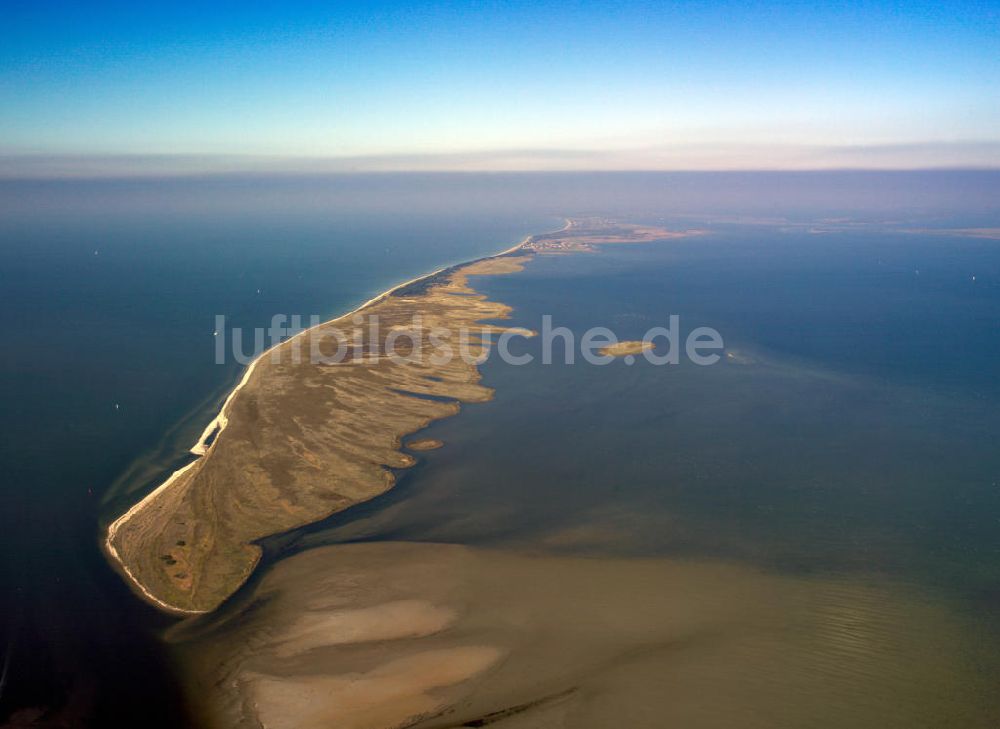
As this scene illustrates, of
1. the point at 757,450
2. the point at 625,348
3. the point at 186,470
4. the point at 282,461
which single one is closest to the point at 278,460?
the point at 282,461

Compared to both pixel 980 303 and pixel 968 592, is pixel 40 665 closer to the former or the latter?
pixel 968 592

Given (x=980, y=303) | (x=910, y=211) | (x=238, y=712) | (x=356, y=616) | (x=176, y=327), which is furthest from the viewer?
(x=910, y=211)

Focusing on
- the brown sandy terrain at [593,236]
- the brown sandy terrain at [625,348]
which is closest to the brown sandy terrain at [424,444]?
the brown sandy terrain at [625,348]

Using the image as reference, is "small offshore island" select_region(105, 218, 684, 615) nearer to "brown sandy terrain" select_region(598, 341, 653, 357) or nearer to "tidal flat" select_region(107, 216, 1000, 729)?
"tidal flat" select_region(107, 216, 1000, 729)

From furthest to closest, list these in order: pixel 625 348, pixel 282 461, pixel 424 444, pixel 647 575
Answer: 1. pixel 625 348
2. pixel 424 444
3. pixel 282 461
4. pixel 647 575

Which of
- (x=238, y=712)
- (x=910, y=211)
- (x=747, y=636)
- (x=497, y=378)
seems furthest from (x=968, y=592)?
(x=910, y=211)

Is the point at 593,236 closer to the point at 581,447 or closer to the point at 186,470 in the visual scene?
the point at 581,447

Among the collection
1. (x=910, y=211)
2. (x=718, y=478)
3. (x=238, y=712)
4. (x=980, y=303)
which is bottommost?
(x=238, y=712)
